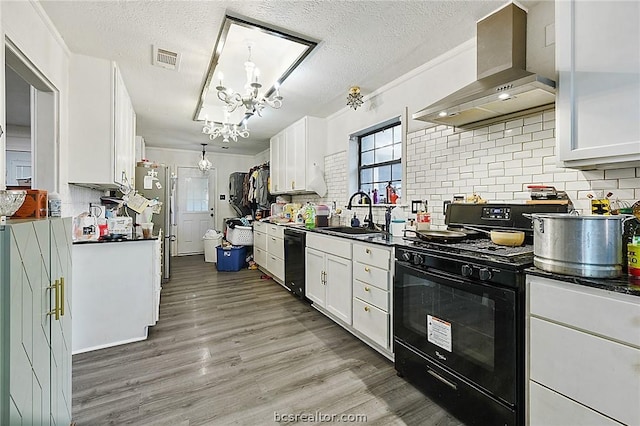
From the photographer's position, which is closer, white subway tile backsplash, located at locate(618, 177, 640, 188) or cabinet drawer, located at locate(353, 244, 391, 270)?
white subway tile backsplash, located at locate(618, 177, 640, 188)

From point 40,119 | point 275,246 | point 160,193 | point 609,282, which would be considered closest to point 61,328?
point 40,119

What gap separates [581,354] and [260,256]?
14.1ft

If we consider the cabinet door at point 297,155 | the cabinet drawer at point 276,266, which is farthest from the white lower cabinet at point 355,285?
the cabinet door at point 297,155

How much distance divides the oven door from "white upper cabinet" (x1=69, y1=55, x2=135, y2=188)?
2667mm

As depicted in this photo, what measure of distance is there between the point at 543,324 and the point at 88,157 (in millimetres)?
3368

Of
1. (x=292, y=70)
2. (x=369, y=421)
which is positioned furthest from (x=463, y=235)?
(x=292, y=70)

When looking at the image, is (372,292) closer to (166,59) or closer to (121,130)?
(166,59)

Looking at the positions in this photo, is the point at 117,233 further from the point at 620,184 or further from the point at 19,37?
the point at 620,184

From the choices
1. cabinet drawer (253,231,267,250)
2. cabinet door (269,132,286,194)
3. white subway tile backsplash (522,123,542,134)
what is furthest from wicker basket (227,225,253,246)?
white subway tile backsplash (522,123,542,134)

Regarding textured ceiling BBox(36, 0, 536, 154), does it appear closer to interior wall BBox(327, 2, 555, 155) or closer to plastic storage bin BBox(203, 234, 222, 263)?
interior wall BBox(327, 2, 555, 155)

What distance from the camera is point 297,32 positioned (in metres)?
2.20

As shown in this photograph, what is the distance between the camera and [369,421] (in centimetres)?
158

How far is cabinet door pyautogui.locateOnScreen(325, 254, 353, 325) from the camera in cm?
255

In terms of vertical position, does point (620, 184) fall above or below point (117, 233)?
above
